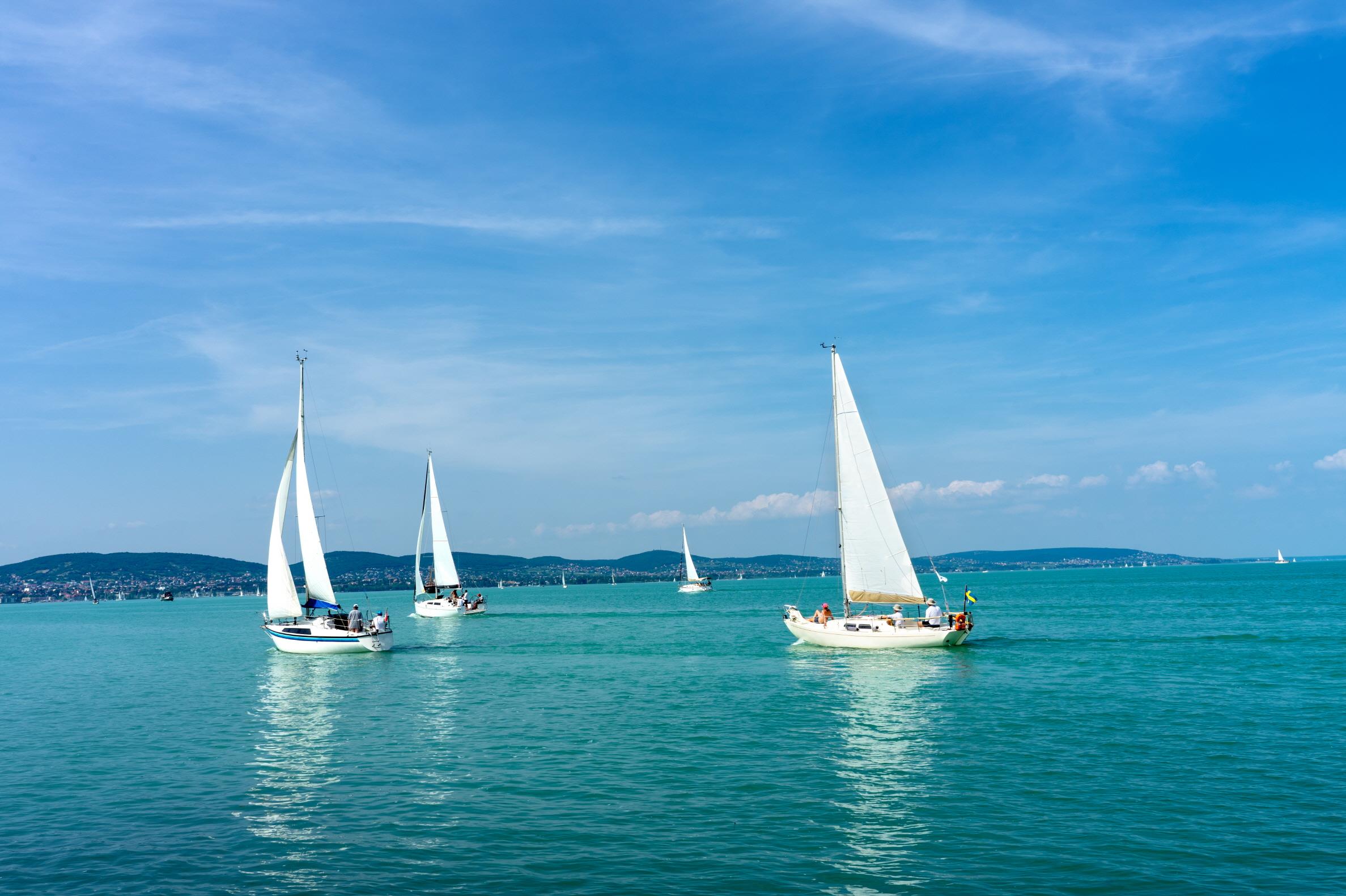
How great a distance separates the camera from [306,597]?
52750mm

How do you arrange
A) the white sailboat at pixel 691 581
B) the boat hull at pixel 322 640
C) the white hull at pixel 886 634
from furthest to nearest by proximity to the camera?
the white sailboat at pixel 691 581 → the boat hull at pixel 322 640 → the white hull at pixel 886 634

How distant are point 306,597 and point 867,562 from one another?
3189cm

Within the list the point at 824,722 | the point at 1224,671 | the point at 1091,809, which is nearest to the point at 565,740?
the point at 824,722

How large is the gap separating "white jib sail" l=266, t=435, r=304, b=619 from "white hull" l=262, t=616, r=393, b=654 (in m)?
0.97

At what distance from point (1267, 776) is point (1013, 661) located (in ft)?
79.1

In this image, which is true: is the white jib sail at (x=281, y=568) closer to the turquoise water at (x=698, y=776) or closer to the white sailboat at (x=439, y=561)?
the turquoise water at (x=698, y=776)

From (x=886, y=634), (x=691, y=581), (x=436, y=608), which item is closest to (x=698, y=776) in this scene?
(x=886, y=634)

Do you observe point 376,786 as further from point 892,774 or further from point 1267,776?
point 1267,776

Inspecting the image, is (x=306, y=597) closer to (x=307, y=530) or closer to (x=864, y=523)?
(x=307, y=530)

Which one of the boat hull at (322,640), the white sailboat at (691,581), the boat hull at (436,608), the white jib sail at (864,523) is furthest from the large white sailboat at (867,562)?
the white sailboat at (691,581)

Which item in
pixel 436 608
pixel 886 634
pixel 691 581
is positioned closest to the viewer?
pixel 886 634

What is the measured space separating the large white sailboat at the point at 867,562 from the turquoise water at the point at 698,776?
4.44ft

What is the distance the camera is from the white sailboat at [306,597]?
51.2 m

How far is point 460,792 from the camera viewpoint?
20.5 m
